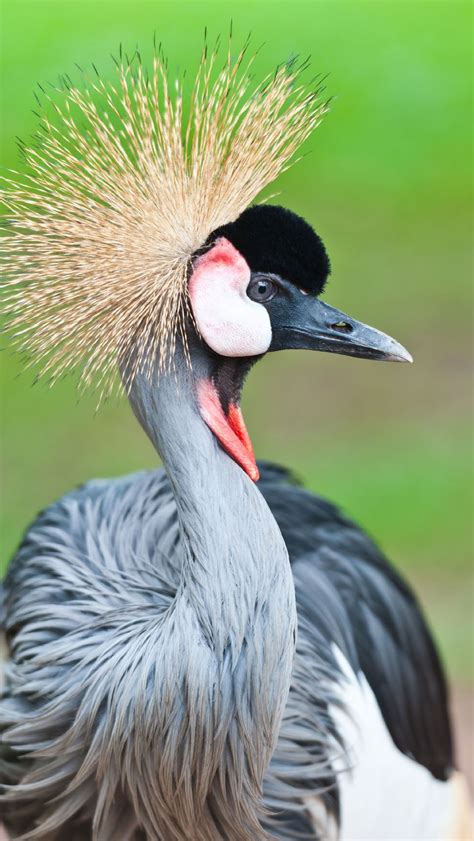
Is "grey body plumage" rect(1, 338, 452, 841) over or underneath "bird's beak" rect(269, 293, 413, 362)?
underneath

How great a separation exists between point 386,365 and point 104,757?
2654mm

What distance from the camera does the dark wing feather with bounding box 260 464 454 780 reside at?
1.52m

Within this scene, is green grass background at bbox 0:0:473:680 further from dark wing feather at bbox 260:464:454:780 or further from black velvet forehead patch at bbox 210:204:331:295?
black velvet forehead patch at bbox 210:204:331:295

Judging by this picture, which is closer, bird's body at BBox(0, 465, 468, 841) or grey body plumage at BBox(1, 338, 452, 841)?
grey body plumage at BBox(1, 338, 452, 841)

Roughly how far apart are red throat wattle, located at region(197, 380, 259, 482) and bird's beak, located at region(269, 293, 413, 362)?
81mm

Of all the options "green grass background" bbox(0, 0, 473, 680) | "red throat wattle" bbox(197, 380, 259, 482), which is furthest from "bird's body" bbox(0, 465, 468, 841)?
"green grass background" bbox(0, 0, 473, 680)

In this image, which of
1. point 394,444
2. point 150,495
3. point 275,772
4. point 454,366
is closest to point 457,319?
point 454,366

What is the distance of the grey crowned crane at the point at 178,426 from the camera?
1.08 m

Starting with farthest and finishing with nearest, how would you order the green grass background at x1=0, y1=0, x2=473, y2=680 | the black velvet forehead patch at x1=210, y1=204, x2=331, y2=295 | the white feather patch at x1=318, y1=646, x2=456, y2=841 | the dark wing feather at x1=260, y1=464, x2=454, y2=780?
the green grass background at x1=0, y1=0, x2=473, y2=680 → the dark wing feather at x1=260, y1=464, x2=454, y2=780 → the white feather patch at x1=318, y1=646, x2=456, y2=841 → the black velvet forehead patch at x1=210, y1=204, x2=331, y2=295

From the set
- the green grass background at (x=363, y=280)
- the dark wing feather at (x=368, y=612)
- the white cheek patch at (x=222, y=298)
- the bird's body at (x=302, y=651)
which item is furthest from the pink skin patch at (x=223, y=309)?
the green grass background at (x=363, y=280)

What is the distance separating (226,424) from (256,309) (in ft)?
0.41

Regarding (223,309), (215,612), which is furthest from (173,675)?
(223,309)

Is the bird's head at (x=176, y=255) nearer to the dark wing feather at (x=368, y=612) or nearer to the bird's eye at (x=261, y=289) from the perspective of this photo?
the bird's eye at (x=261, y=289)

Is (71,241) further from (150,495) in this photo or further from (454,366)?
(454,366)
